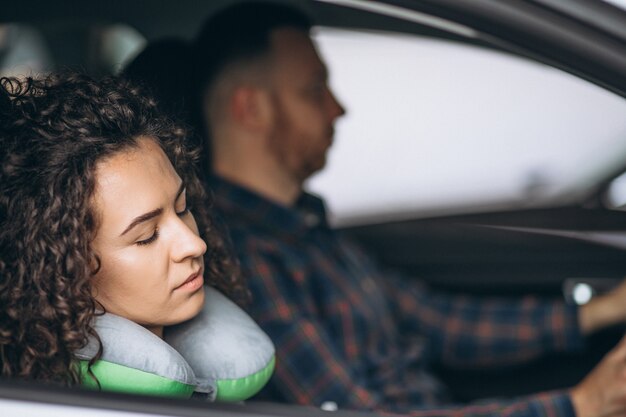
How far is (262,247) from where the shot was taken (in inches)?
83.7

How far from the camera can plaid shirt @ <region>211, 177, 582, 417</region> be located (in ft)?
6.42

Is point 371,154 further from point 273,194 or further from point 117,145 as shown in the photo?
point 117,145

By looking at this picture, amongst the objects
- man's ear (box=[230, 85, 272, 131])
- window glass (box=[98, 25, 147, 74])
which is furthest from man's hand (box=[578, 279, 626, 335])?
window glass (box=[98, 25, 147, 74])

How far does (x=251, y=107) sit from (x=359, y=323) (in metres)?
0.58

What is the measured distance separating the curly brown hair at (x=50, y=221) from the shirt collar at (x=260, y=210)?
76 cm

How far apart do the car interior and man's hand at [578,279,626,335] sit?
0.13ft

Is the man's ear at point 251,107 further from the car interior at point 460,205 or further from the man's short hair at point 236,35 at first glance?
the car interior at point 460,205

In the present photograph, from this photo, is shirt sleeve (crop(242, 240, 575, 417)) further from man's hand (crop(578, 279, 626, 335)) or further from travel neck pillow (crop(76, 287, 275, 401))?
man's hand (crop(578, 279, 626, 335))

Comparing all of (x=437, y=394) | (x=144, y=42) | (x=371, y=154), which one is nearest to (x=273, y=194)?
(x=144, y=42)

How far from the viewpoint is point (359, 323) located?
2287mm

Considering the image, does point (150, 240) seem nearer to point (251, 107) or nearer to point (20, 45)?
point (251, 107)

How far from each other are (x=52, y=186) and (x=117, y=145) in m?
0.10

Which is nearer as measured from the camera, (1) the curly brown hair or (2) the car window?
(1) the curly brown hair

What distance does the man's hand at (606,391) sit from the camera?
1.79 meters
